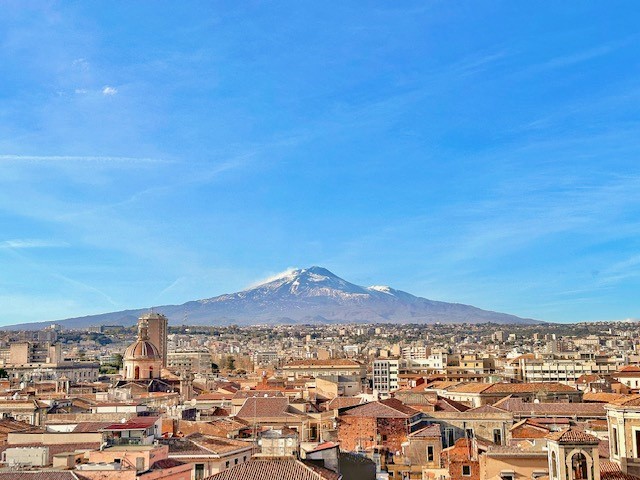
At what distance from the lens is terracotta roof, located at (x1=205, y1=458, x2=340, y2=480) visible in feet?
76.0

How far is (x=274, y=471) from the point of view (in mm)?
23469

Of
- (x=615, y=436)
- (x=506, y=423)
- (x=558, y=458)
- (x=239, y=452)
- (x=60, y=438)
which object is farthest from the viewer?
(x=506, y=423)

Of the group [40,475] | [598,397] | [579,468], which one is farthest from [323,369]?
[579,468]

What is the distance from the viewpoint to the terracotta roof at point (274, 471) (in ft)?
76.0

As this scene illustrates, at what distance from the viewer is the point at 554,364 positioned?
108m

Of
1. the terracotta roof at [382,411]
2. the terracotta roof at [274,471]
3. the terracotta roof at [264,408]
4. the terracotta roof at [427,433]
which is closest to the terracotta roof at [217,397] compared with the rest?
the terracotta roof at [264,408]

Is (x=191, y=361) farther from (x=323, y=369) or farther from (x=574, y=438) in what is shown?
(x=574, y=438)

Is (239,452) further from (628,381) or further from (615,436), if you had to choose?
(628,381)

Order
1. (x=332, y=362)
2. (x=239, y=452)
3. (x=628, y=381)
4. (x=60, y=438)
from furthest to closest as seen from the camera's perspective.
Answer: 1. (x=332, y=362)
2. (x=628, y=381)
3. (x=60, y=438)
4. (x=239, y=452)

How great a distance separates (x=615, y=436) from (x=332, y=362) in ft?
302

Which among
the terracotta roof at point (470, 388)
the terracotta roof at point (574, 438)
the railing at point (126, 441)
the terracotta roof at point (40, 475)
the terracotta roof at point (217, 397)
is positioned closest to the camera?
the terracotta roof at point (574, 438)

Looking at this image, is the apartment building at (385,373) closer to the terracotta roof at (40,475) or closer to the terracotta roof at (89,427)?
the terracotta roof at (89,427)

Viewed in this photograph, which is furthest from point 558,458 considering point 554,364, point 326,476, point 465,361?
point 465,361

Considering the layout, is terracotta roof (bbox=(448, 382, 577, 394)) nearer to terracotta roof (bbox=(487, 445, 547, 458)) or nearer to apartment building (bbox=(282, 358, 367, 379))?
terracotta roof (bbox=(487, 445, 547, 458))
